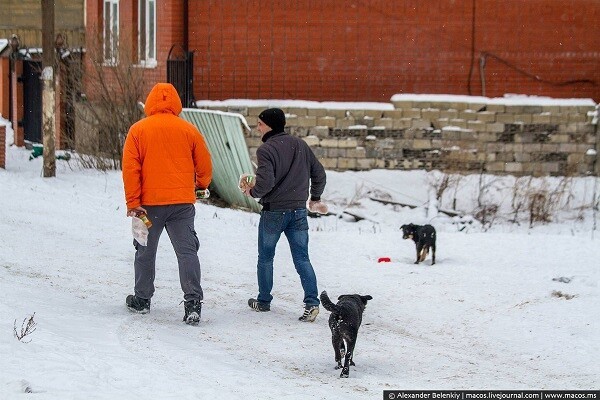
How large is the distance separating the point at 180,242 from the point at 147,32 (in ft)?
46.0

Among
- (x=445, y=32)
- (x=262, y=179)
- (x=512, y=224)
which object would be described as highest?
(x=445, y=32)

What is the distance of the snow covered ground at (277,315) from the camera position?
20.9 ft

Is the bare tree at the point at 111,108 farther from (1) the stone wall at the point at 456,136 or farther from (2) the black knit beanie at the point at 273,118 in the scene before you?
(2) the black knit beanie at the point at 273,118

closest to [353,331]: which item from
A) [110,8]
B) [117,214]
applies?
[117,214]

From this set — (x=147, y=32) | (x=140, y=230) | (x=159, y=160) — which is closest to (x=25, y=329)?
(x=140, y=230)

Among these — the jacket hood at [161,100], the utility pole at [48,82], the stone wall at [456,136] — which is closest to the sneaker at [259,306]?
the jacket hood at [161,100]

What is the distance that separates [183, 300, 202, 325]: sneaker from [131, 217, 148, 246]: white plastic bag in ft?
1.83

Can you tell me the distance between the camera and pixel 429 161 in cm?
2012

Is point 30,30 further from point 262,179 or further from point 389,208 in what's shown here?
point 262,179

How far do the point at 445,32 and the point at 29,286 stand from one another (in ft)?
44.2

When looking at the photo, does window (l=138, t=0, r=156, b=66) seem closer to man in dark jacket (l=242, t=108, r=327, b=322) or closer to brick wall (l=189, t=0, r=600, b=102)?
brick wall (l=189, t=0, r=600, b=102)

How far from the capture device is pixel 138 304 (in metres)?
8.38

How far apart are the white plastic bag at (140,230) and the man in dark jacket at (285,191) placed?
88 cm

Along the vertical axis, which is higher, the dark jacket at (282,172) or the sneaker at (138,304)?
the dark jacket at (282,172)
